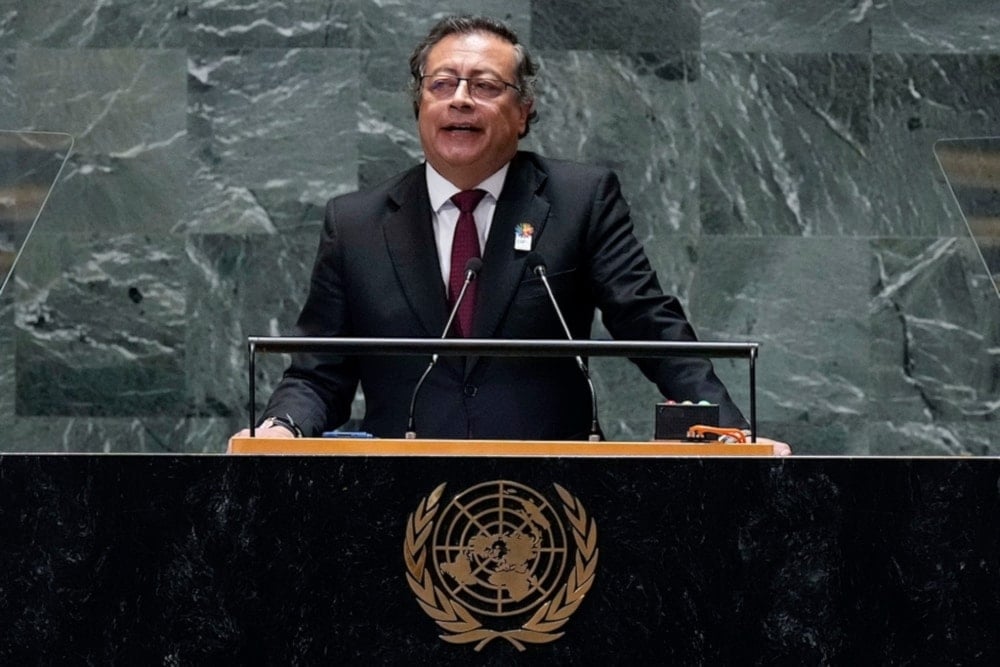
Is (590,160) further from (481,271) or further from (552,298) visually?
(552,298)

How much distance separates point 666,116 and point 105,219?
206 cm

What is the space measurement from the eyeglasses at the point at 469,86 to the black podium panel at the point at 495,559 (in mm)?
1808

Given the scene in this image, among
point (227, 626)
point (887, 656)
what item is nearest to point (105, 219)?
point (227, 626)

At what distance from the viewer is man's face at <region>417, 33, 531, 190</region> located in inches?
173

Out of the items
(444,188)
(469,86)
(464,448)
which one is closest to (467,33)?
(469,86)

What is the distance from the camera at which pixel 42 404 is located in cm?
606

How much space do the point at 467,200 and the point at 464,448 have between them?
5.43ft

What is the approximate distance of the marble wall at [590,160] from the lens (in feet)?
20.0

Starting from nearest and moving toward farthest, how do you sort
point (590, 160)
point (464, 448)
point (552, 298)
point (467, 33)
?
point (464, 448), point (552, 298), point (467, 33), point (590, 160)

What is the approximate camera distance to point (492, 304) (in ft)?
14.1

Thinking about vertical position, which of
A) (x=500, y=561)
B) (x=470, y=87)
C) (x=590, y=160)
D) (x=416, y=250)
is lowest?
(x=500, y=561)

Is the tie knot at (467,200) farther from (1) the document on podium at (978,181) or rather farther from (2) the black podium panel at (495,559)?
(2) the black podium panel at (495,559)

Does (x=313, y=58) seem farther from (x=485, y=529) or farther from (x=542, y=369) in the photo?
(x=485, y=529)

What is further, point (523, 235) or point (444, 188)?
point (444, 188)
